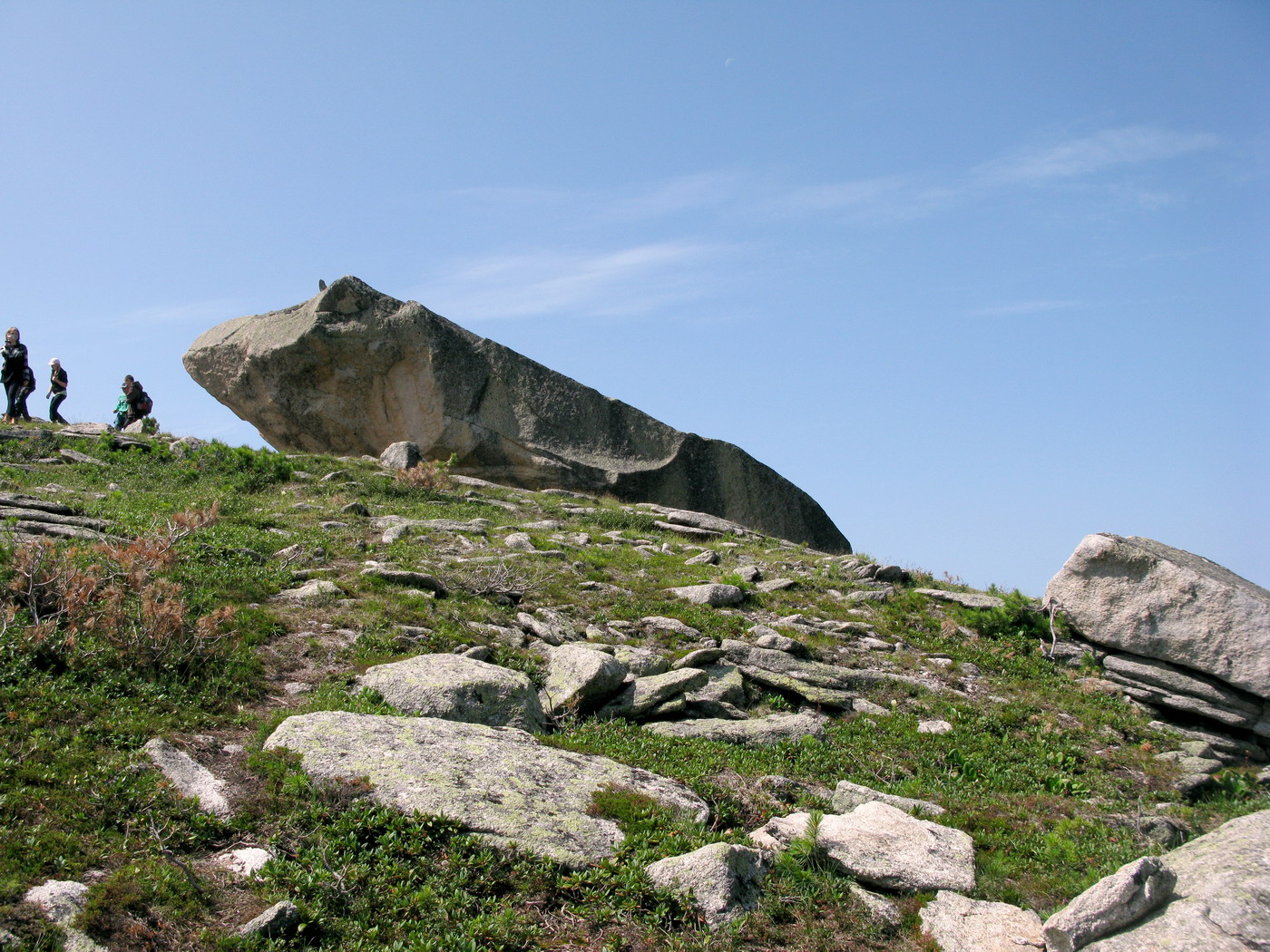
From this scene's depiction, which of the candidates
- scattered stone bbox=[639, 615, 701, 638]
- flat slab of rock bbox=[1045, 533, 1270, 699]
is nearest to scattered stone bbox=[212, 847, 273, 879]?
scattered stone bbox=[639, 615, 701, 638]

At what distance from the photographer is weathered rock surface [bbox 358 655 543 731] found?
7539 millimetres

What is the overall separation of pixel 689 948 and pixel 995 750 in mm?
5129

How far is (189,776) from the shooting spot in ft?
19.8

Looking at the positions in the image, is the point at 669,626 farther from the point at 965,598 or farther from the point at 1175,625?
the point at 1175,625

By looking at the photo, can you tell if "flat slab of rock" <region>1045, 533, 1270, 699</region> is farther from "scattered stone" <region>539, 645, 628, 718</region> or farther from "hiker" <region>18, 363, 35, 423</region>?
"hiker" <region>18, 363, 35, 423</region>

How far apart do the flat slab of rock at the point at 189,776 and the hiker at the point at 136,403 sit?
18708 millimetres

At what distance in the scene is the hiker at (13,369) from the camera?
1950 centimetres

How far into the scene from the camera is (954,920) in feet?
18.5

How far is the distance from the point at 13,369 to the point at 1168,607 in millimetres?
20914

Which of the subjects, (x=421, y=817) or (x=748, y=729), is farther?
(x=748, y=729)

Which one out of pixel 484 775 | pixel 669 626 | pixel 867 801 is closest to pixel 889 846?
pixel 867 801

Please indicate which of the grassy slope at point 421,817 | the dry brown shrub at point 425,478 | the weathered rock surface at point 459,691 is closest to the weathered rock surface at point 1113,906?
the grassy slope at point 421,817

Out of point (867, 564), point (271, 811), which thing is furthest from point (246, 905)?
point (867, 564)

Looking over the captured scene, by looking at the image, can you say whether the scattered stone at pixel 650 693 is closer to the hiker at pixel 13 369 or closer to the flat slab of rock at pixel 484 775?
the flat slab of rock at pixel 484 775
